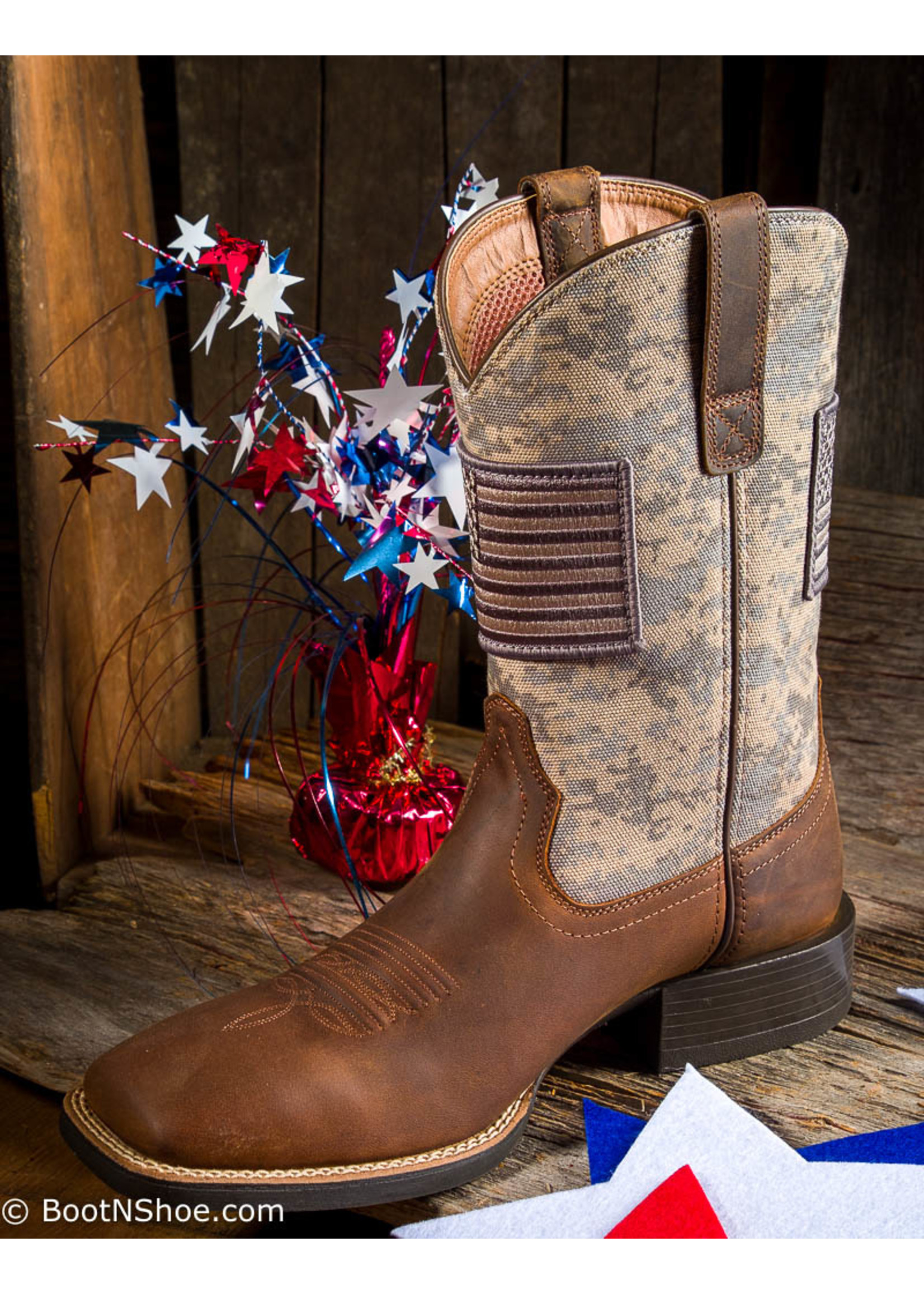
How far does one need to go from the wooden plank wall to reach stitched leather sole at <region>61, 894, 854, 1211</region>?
0.97 m

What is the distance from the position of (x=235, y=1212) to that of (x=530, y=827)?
1.11 feet

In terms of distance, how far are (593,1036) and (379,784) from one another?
384 mm

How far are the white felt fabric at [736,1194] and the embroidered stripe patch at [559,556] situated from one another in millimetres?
366

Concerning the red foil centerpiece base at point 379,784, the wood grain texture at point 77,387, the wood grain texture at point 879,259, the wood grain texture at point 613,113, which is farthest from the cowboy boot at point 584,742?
the wood grain texture at point 879,259

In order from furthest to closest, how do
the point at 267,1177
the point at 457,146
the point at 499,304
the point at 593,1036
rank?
the point at 457,146
the point at 593,1036
the point at 499,304
the point at 267,1177

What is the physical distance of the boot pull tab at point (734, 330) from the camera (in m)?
0.87

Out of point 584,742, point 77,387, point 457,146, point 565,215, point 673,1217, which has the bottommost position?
point 673,1217

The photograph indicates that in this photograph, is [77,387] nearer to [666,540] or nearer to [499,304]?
[499,304]

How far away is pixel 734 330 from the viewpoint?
2.90 feet

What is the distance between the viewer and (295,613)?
73.0 inches

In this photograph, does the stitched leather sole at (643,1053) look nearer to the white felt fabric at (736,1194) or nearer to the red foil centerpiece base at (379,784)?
the white felt fabric at (736,1194)

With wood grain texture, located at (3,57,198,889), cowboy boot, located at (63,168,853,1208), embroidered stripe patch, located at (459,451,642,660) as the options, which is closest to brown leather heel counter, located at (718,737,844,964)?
cowboy boot, located at (63,168,853,1208)

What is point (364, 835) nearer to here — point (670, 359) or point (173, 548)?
point (173, 548)

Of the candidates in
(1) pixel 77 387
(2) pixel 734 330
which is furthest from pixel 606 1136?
(1) pixel 77 387
